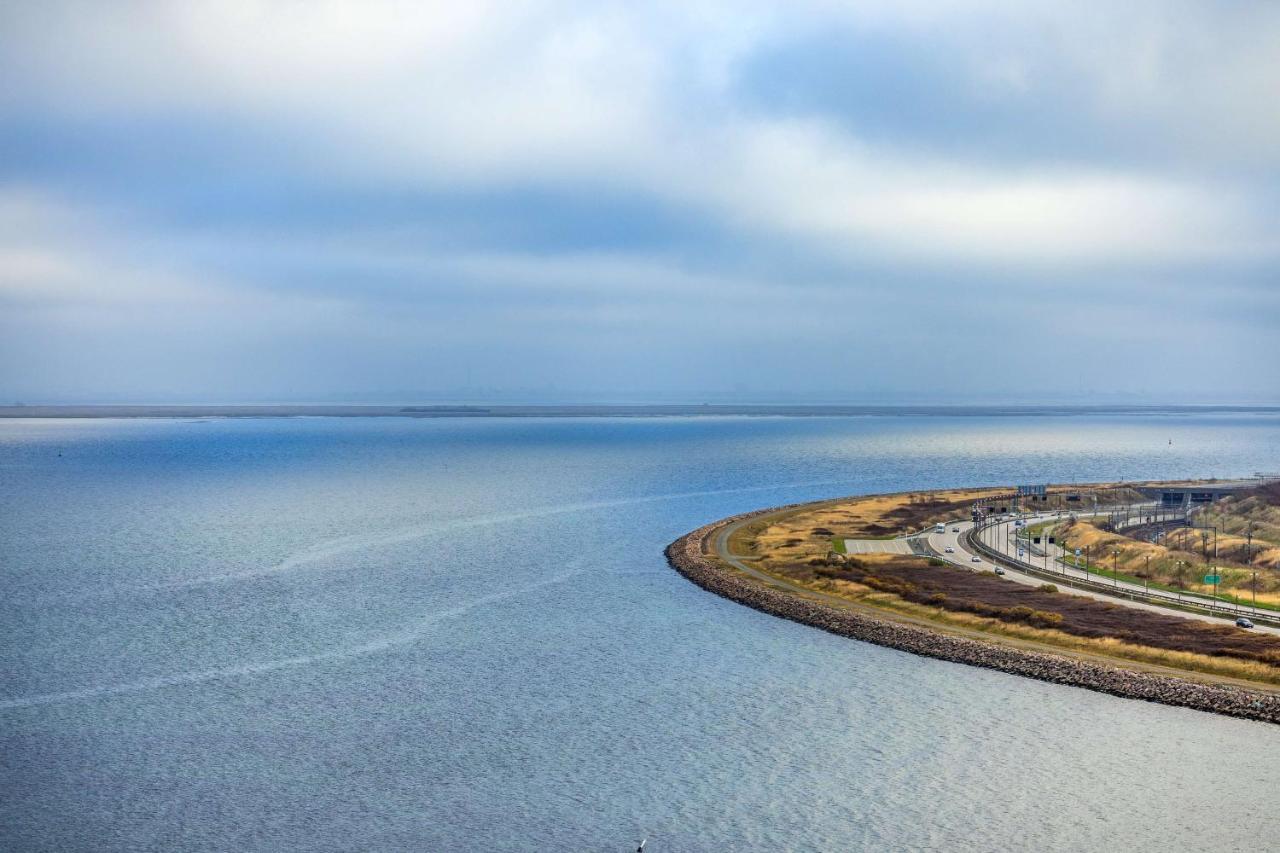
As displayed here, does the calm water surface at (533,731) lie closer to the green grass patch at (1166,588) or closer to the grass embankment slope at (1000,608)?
the grass embankment slope at (1000,608)

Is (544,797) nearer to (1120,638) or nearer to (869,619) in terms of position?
(869,619)

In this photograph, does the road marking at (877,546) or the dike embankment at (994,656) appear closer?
the dike embankment at (994,656)

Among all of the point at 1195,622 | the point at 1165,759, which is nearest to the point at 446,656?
the point at 1165,759

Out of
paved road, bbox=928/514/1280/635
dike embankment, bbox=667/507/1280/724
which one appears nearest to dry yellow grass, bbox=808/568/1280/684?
dike embankment, bbox=667/507/1280/724

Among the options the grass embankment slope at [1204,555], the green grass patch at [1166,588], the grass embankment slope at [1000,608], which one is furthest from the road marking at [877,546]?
the grass embankment slope at [1204,555]

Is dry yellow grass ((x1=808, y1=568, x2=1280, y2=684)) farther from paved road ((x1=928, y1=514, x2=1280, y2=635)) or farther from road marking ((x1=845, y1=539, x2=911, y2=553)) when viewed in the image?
road marking ((x1=845, y1=539, x2=911, y2=553))

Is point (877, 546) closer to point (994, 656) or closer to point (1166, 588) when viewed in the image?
point (1166, 588)
